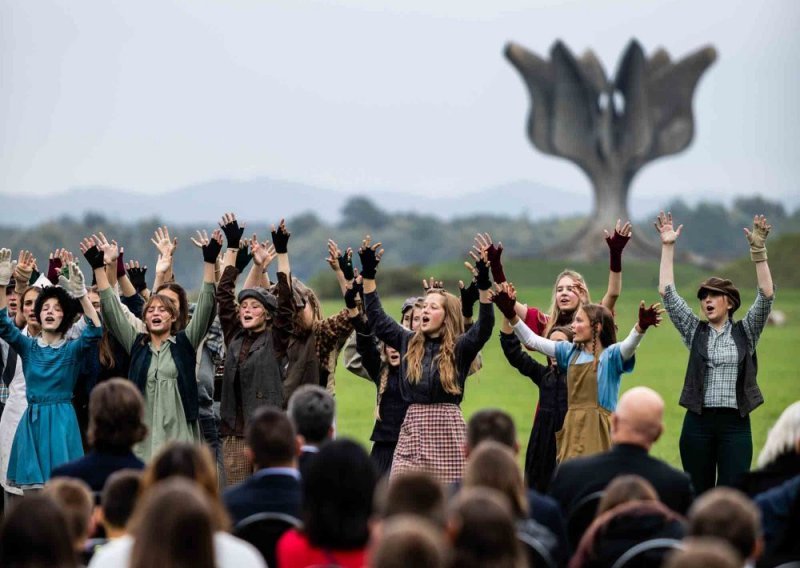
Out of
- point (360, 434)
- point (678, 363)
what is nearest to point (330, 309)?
point (678, 363)

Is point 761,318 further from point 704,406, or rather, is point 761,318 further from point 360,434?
point 360,434

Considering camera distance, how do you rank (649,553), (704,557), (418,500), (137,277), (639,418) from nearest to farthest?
(704,557), (418,500), (649,553), (639,418), (137,277)

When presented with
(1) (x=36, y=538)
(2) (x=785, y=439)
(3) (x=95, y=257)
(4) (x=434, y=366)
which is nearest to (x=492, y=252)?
(4) (x=434, y=366)

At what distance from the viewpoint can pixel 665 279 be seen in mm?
9977

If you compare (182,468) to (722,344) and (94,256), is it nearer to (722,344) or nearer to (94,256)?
(94,256)

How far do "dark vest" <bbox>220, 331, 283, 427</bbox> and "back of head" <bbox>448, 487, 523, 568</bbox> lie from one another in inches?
199

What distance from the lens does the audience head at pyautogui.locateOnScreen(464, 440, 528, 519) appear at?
5.71m

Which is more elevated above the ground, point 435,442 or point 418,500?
point 418,500

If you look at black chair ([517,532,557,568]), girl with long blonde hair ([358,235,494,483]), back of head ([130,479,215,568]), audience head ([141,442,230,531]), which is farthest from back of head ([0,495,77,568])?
girl with long blonde hair ([358,235,494,483])

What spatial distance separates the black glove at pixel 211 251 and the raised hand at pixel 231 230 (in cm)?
15

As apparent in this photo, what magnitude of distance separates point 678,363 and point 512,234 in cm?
7505

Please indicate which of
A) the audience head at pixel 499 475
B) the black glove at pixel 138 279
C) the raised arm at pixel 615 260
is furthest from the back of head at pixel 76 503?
the black glove at pixel 138 279

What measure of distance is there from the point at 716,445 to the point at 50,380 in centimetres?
436

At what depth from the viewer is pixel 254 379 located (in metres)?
9.85
